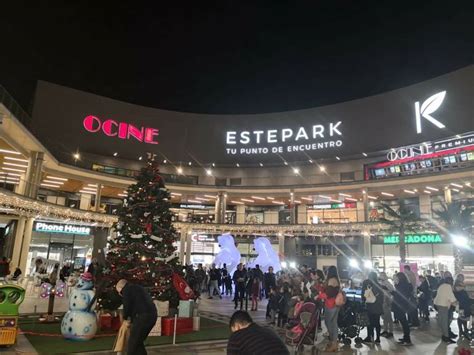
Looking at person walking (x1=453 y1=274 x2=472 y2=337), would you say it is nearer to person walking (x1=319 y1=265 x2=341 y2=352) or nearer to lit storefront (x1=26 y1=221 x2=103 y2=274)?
person walking (x1=319 y1=265 x2=341 y2=352)

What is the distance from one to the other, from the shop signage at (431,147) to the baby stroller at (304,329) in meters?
22.3

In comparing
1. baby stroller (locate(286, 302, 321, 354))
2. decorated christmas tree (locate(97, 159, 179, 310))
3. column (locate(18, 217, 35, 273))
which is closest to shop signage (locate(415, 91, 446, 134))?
decorated christmas tree (locate(97, 159, 179, 310))

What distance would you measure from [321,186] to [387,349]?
2178 centimetres

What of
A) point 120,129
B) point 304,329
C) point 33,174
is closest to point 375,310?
point 304,329

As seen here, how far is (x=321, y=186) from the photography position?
2938cm

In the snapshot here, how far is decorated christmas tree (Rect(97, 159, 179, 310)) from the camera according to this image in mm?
→ 9594

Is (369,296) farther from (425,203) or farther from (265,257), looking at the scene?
(425,203)

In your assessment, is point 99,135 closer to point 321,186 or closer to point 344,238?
point 321,186

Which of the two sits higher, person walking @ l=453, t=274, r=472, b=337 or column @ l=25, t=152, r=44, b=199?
column @ l=25, t=152, r=44, b=199

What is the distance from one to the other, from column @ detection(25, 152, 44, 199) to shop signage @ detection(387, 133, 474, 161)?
79.9 ft

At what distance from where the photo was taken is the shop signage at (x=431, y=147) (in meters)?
24.8

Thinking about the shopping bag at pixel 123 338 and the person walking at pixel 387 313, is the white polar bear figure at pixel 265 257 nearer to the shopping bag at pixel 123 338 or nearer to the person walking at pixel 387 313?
the person walking at pixel 387 313

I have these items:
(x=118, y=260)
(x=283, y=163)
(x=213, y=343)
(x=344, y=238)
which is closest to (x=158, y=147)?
(x=283, y=163)

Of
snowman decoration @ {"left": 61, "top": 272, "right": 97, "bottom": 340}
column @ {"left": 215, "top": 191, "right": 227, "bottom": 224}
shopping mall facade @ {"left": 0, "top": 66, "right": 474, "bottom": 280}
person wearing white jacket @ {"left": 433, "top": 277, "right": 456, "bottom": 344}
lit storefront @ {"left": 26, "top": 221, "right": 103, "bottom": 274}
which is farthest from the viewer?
column @ {"left": 215, "top": 191, "right": 227, "bottom": 224}
